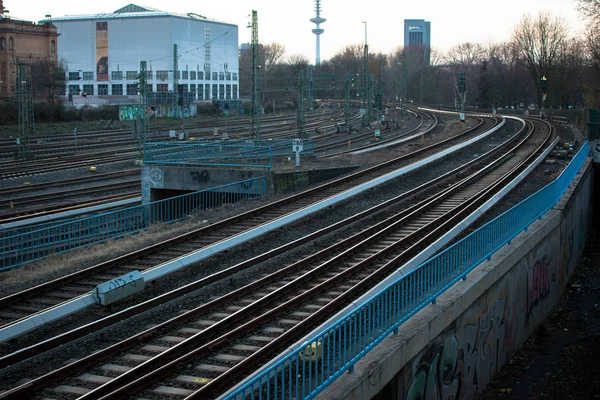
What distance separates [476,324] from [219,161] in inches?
607

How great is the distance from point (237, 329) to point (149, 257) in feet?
18.8


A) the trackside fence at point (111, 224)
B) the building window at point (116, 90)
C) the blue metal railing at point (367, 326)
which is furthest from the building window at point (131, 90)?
the blue metal railing at point (367, 326)

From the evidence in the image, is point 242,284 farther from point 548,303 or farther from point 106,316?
point 548,303

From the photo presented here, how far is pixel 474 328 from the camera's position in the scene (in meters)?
11.9

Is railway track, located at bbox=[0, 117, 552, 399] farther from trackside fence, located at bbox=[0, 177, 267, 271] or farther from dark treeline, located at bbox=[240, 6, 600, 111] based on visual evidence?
dark treeline, located at bbox=[240, 6, 600, 111]

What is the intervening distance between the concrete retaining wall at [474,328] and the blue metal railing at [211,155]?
428 inches

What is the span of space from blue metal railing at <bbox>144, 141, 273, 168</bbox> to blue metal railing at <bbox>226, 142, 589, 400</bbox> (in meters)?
12.7

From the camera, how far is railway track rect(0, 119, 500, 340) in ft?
41.6

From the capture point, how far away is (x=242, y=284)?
13.3 metres

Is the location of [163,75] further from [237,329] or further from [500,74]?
[237,329]

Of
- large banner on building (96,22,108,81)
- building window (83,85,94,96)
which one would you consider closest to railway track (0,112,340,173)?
building window (83,85,94,96)

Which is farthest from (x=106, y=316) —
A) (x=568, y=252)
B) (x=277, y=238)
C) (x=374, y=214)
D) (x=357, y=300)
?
(x=568, y=252)

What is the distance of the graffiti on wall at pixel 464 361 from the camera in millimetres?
9875

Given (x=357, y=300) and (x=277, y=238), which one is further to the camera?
(x=277, y=238)
